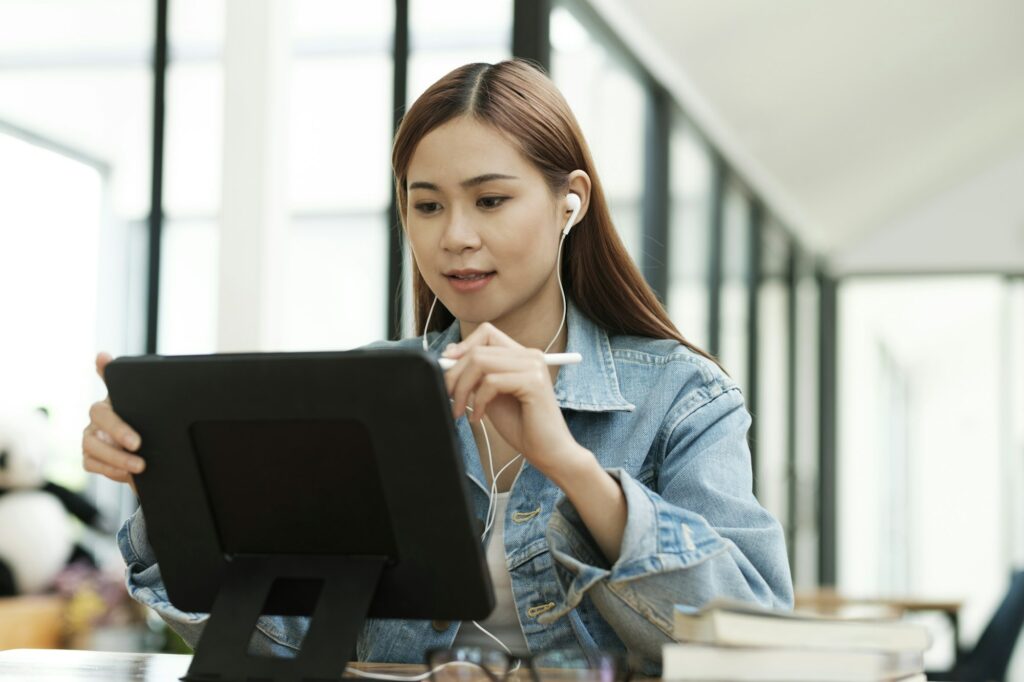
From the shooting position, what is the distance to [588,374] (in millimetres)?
1384

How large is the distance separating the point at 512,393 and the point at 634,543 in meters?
0.17

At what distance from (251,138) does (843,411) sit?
6.30m

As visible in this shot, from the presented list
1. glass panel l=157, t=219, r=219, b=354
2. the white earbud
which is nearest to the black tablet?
the white earbud

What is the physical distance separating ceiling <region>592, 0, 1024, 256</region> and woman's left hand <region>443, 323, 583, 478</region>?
98.1 inches

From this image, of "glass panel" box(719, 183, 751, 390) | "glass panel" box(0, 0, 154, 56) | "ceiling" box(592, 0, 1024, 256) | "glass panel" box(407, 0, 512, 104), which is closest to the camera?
"glass panel" box(407, 0, 512, 104)

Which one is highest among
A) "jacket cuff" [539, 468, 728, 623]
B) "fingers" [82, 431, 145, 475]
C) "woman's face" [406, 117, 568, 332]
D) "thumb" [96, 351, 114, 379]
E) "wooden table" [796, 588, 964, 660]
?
"woman's face" [406, 117, 568, 332]

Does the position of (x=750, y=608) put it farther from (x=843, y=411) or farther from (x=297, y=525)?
(x=843, y=411)

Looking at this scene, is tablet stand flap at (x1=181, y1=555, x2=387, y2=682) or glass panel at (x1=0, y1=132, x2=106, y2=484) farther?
glass panel at (x1=0, y1=132, x2=106, y2=484)

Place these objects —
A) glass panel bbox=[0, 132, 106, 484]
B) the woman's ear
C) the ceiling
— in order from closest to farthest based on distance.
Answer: the woman's ear, glass panel bbox=[0, 132, 106, 484], the ceiling

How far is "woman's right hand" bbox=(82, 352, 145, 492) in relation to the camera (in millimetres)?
1006

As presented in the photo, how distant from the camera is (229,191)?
116 inches

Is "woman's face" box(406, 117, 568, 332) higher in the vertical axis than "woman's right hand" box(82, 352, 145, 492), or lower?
higher

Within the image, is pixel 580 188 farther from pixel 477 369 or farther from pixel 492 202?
pixel 477 369

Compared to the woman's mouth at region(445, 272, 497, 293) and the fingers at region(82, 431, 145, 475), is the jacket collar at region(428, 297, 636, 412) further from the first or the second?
the fingers at region(82, 431, 145, 475)
